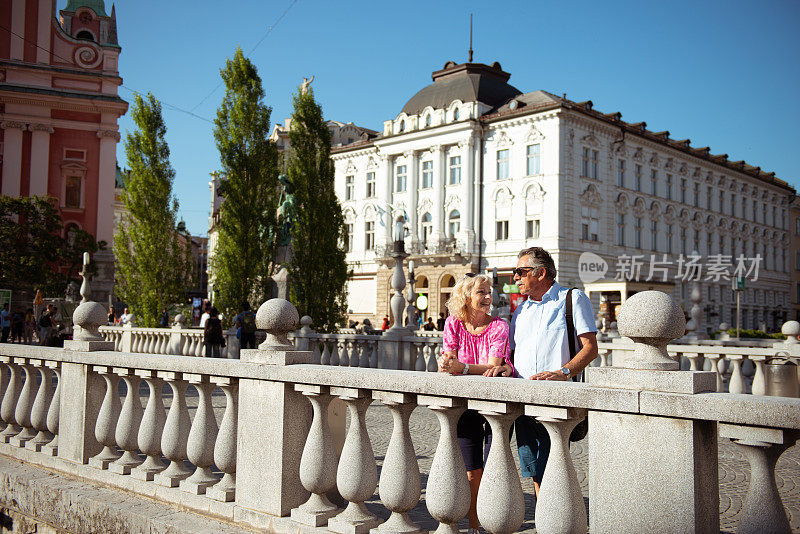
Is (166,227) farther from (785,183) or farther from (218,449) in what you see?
(785,183)

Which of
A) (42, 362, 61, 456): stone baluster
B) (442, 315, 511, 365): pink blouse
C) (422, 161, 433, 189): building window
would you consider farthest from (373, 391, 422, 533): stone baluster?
(422, 161, 433, 189): building window

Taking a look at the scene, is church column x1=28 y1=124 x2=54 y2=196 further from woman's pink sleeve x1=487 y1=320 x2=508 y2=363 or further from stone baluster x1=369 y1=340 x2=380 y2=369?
woman's pink sleeve x1=487 y1=320 x2=508 y2=363

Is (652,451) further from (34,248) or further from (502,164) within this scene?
(502,164)

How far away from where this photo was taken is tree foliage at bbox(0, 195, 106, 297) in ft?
98.8

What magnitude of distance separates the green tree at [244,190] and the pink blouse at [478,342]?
23.3 meters

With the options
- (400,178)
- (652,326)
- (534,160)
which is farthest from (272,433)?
(400,178)

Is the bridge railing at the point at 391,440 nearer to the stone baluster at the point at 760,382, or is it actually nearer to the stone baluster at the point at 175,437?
the stone baluster at the point at 175,437

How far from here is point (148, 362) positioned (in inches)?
186

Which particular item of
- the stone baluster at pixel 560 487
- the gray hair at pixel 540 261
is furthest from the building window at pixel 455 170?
the stone baluster at pixel 560 487

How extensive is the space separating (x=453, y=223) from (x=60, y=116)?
24.0 metres

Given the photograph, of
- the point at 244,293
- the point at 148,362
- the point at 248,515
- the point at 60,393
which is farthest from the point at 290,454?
the point at 244,293

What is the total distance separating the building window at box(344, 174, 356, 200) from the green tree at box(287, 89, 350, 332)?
24.9 metres

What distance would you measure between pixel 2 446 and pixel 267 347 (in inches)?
141

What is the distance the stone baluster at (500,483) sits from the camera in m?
3.08
